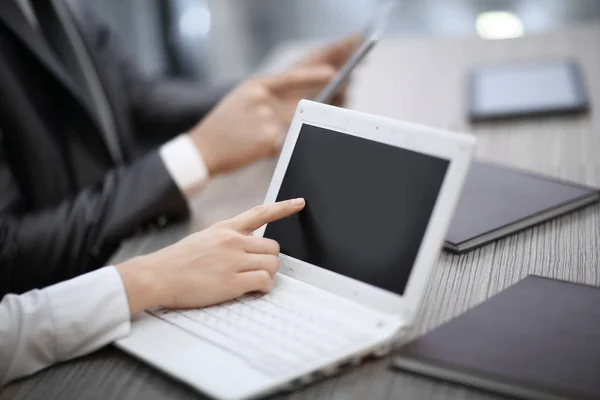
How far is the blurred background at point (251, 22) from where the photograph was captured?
2949mm

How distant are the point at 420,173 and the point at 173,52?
2586mm

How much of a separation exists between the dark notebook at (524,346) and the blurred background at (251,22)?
2.27 m

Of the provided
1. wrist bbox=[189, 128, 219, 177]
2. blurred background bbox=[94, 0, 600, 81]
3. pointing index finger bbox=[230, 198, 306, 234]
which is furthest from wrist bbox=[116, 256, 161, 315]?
blurred background bbox=[94, 0, 600, 81]

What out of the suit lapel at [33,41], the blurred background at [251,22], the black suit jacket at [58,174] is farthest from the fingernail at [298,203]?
the blurred background at [251,22]

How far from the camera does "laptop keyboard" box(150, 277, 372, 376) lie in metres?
0.69

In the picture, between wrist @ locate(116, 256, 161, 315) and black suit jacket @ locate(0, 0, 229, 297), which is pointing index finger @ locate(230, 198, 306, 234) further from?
black suit jacket @ locate(0, 0, 229, 297)

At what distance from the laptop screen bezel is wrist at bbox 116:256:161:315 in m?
0.14

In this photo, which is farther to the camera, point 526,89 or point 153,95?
point 153,95

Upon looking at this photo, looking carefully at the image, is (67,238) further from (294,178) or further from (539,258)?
(539,258)

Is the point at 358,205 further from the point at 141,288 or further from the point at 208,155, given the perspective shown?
the point at 208,155

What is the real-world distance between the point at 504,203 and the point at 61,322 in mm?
581

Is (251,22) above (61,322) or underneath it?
underneath

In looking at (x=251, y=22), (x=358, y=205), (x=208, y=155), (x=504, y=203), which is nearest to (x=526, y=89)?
(x=504, y=203)

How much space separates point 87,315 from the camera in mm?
769
